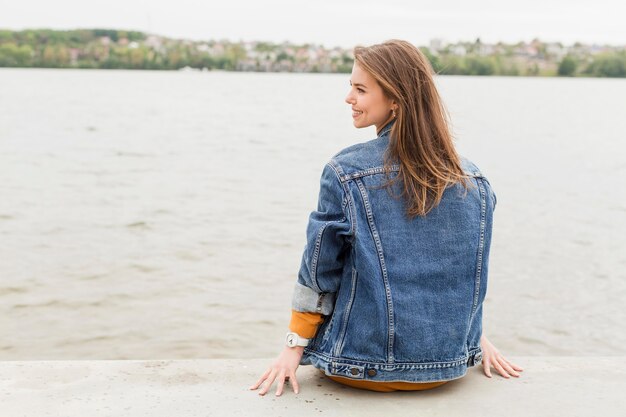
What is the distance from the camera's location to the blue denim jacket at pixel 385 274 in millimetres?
2461

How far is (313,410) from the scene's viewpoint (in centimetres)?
248

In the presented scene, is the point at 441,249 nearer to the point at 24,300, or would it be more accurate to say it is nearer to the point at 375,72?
the point at 375,72

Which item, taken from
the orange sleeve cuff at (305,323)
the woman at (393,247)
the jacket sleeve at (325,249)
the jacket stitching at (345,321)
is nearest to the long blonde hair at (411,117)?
the woman at (393,247)

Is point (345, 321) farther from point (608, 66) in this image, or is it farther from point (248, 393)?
point (608, 66)

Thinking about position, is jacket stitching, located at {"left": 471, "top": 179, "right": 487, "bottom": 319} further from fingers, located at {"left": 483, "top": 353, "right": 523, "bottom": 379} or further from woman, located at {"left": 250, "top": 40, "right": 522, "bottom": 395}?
fingers, located at {"left": 483, "top": 353, "right": 523, "bottom": 379}

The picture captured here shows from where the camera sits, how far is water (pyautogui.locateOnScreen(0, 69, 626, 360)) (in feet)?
20.3

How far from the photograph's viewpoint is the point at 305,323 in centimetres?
258

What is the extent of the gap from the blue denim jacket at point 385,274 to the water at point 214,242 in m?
0.39

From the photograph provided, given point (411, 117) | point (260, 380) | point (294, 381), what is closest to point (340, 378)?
point (294, 381)

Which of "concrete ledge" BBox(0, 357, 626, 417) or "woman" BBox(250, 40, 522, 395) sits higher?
"woman" BBox(250, 40, 522, 395)

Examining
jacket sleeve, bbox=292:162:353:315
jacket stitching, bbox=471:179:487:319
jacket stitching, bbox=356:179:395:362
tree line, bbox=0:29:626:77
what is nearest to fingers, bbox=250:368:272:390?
jacket sleeve, bbox=292:162:353:315

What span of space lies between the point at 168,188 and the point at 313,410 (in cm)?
1130

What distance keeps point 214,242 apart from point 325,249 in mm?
6779

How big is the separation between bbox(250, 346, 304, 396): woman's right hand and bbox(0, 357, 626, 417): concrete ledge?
31mm
